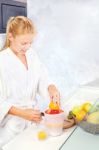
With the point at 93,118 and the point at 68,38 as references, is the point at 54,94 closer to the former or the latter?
the point at 93,118

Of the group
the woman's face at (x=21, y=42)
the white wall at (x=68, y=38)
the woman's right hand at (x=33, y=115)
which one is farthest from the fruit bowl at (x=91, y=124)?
the white wall at (x=68, y=38)

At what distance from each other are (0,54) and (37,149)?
71cm

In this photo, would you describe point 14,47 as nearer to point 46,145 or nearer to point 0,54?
point 0,54

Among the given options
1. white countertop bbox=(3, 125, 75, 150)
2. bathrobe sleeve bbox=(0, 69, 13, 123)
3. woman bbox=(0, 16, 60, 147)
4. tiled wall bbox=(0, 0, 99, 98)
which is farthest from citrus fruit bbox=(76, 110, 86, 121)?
tiled wall bbox=(0, 0, 99, 98)

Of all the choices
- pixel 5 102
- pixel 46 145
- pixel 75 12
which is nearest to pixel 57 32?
pixel 75 12

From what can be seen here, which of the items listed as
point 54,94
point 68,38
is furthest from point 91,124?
point 68,38

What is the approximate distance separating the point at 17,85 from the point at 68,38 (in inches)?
61.9

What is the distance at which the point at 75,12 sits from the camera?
290 centimetres

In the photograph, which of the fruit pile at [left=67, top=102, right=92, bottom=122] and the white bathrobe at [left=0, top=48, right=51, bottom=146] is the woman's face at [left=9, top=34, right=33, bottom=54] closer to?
the white bathrobe at [left=0, top=48, right=51, bottom=146]

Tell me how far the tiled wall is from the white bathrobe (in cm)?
137

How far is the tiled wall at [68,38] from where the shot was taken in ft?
9.44

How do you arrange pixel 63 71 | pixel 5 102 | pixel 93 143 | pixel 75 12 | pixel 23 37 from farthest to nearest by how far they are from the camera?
pixel 63 71
pixel 75 12
pixel 23 37
pixel 5 102
pixel 93 143

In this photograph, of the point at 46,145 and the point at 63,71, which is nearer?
the point at 46,145

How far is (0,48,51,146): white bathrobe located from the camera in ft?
4.75
